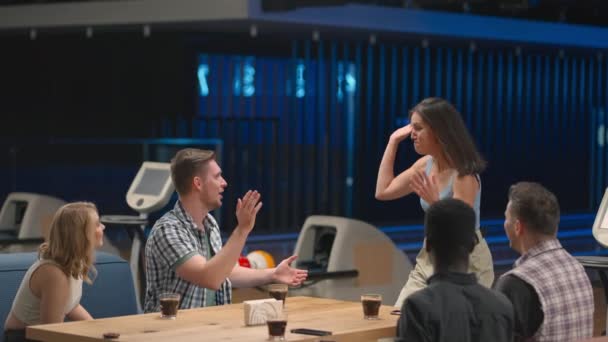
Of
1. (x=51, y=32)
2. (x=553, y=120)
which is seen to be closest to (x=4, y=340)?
(x=51, y=32)

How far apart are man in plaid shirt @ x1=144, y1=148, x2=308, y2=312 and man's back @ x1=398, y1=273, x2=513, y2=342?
1255 millimetres

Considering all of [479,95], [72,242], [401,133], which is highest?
[401,133]

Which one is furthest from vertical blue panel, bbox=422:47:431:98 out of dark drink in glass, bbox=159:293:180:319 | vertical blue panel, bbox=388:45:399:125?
dark drink in glass, bbox=159:293:180:319

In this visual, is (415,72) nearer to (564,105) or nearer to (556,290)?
(564,105)

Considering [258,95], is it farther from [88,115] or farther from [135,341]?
[135,341]

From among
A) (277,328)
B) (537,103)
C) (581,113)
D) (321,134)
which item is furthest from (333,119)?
(277,328)

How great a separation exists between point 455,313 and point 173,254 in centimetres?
146

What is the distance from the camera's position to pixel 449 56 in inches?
558

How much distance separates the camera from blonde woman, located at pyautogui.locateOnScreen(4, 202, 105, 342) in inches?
143

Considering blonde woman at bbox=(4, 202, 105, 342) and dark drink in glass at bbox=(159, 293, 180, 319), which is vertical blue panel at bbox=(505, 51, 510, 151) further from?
dark drink in glass at bbox=(159, 293, 180, 319)

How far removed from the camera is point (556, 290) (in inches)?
119

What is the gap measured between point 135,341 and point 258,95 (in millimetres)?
9752

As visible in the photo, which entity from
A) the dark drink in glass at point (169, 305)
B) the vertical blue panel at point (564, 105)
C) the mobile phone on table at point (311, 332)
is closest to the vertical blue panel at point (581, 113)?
the vertical blue panel at point (564, 105)

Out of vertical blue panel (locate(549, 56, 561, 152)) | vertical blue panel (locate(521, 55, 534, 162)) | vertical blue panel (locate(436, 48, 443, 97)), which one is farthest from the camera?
vertical blue panel (locate(549, 56, 561, 152))
